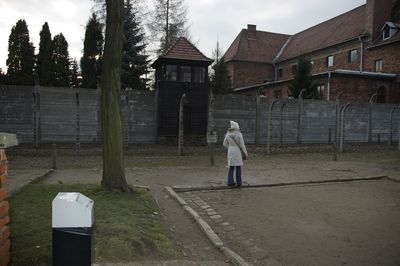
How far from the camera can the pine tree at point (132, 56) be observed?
32469 mm

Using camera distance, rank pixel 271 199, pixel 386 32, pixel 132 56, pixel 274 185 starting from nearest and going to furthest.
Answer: pixel 271 199 → pixel 274 185 → pixel 132 56 → pixel 386 32

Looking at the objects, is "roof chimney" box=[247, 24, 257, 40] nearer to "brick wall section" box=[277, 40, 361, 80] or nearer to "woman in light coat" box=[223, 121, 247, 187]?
"brick wall section" box=[277, 40, 361, 80]

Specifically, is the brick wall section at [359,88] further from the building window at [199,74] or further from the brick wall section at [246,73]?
the brick wall section at [246,73]

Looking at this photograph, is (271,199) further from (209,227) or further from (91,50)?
(91,50)

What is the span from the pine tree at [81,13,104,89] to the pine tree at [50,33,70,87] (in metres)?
2.57

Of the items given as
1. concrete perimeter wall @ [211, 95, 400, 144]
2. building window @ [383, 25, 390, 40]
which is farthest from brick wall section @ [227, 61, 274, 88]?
concrete perimeter wall @ [211, 95, 400, 144]

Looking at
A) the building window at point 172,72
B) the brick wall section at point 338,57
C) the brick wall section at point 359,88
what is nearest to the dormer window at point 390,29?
the brick wall section at point 338,57

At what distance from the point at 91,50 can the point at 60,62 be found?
3.76 metres

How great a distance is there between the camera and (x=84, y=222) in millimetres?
2768

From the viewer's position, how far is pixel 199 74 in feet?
78.0

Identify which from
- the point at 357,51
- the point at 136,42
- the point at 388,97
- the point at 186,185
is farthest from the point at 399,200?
the point at 357,51

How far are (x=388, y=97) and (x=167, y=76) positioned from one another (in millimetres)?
24364

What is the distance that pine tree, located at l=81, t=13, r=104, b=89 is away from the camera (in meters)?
33.2

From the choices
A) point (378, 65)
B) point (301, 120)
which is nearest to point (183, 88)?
point (301, 120)
